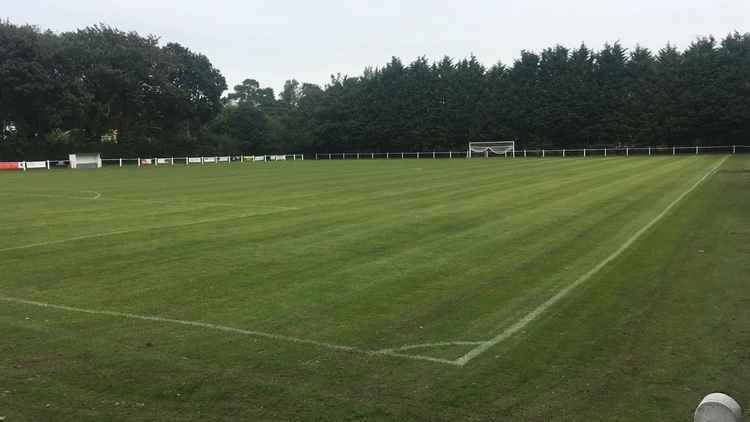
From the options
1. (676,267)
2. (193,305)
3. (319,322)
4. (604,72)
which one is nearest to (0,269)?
(193,305)

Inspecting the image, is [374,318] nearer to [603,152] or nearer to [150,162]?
[603,152]

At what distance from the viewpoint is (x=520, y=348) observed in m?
6.09

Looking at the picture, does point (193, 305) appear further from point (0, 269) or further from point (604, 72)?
point (604, 72)

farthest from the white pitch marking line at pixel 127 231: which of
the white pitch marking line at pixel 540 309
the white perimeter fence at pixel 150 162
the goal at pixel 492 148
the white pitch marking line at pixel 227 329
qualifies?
the goal at pixel 492 148

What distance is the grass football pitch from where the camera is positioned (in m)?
4.95

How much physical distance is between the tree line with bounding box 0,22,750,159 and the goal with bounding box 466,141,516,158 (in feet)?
8.81

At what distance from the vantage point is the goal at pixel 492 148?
248 ft

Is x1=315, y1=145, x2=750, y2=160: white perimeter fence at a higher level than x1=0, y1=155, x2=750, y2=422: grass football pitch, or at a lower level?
higher

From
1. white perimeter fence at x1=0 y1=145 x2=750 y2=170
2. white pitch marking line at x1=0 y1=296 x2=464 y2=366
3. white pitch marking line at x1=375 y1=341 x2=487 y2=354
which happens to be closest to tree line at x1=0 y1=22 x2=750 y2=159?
white perimeter fence at x1=0 y1=145 x2=750 y2=170

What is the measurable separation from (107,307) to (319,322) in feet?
9.12

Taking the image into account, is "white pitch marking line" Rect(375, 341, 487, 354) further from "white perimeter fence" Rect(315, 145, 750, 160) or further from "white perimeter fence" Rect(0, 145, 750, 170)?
"white perimeter fence" Rect(315, 145, 750, 160)

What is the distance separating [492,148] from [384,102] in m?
19.3

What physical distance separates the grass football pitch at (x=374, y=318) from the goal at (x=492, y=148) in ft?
200

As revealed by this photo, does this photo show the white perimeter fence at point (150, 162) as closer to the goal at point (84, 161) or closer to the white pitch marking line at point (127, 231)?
the goal at point (84, 161)
